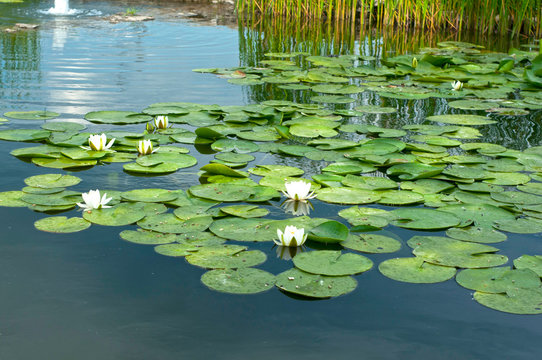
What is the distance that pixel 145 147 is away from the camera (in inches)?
129

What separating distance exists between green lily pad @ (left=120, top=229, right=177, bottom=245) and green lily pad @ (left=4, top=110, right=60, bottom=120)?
191 centimetres

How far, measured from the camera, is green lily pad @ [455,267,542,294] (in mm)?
2010

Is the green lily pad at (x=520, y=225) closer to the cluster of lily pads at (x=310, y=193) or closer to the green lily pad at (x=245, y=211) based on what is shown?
the cluster of lily pads at (x=310, y=193)

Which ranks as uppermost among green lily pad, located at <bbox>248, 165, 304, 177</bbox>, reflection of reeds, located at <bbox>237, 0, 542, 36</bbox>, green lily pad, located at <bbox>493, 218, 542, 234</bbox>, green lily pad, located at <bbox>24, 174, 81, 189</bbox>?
reflection of reeds, located at <bbox>237, 0, 542, 36</bbox>

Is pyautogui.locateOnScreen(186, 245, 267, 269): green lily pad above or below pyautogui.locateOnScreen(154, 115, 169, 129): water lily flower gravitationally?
below

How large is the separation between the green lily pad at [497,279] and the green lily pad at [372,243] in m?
0.29

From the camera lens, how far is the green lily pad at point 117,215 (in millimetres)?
2447

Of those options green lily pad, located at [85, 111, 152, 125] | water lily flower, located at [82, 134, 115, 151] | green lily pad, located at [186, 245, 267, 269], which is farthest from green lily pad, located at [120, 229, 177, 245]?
green lily pad, located at [85, 111, 152, 125]

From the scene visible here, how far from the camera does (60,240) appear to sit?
2.32 metres

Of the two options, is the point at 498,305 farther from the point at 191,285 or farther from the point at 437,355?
the point at 191,285

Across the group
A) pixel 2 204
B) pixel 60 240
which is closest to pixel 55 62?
pixel 2 204

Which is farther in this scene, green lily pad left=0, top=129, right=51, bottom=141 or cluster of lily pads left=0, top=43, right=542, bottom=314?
green lily pad left=0, top=129, right=51, bottom=141

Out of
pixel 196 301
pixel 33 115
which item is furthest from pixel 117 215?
pixel 33 115

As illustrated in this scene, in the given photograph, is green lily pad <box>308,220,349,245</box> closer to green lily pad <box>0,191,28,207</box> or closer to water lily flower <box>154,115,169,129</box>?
green lily pad <box>0,191,28,207</box>
